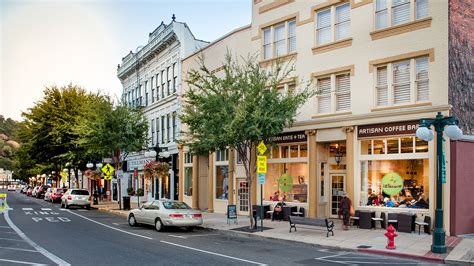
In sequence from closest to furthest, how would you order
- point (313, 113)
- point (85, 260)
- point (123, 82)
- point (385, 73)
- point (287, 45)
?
point (85, 260) → point (385, 73) → point (313, 113) → point (287, 45) → point (123, 82)

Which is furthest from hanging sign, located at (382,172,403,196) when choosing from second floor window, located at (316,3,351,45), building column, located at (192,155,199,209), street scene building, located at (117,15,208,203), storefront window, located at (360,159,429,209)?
street scene building, located at (117,15,208,203)

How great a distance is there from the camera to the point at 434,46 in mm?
17484

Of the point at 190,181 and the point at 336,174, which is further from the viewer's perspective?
the point at 190,181

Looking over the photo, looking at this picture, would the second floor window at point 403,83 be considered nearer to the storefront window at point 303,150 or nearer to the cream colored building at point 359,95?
the cream colored building at point 359,95

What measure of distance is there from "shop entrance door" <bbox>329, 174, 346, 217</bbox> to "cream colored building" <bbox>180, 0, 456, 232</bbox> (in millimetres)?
46

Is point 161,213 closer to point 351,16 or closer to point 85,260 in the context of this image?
point 85,260

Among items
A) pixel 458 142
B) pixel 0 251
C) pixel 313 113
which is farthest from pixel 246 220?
pixel 0 251

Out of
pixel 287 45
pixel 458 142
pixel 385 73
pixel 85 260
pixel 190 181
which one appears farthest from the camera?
pixel 190 181

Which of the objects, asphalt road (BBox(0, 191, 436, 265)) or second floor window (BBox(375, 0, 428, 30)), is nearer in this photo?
asphalt road (BBox(0, 191, 436, 265))

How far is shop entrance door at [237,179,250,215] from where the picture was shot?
84.8 ft

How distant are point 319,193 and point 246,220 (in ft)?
12.2

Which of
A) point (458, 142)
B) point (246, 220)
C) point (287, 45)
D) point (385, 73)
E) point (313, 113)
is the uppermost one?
point (287, 45)

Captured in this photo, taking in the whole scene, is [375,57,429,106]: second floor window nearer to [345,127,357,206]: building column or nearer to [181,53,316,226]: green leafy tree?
[345,127,357,206]: building column

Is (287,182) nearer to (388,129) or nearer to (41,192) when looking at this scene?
(388,129)
